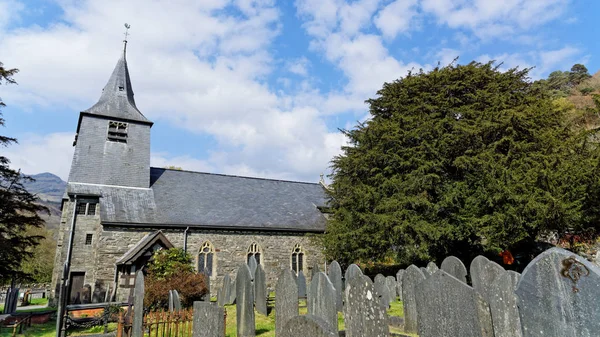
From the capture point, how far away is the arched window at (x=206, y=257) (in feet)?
61.7

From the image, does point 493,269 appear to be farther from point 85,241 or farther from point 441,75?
point 85,241

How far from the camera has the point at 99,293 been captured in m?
16.2

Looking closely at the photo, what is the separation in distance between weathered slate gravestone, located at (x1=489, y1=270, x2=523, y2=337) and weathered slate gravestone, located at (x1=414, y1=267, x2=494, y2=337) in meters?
2.28

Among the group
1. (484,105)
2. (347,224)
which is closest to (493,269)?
(347,224)

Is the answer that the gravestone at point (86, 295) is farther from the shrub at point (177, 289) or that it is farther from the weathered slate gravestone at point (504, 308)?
the weathered slate gravestone at point (504, 308)

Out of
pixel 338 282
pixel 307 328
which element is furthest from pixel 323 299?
pixel 307 328

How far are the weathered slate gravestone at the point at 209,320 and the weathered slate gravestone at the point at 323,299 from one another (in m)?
2.43

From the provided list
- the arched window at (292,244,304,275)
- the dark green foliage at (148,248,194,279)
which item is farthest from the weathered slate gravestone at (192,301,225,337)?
the arched window at (292,244,304,275)

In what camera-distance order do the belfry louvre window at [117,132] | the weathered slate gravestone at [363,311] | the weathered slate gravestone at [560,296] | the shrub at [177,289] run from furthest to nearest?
the belfry louvre window at [117,132] → the shrub at [177,289] → the weathered slate gravestone at [363,311] → the weathered slate gravestone at [560,296]

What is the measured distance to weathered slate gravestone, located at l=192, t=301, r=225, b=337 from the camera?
15.5 feet

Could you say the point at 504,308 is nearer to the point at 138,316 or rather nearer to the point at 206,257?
the point at 138,316

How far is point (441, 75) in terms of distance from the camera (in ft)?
60.2

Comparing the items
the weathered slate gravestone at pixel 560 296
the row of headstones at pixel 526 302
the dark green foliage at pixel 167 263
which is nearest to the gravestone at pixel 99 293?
the dark green foliage at pixel 167 263

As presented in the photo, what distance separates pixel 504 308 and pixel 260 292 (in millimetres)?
7842
